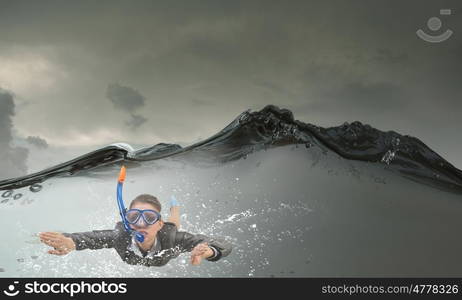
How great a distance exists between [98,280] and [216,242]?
1839 mm

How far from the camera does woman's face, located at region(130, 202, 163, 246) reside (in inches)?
202

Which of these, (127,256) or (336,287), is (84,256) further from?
(336,287)

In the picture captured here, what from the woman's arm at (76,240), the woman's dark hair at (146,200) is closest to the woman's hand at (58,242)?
the woman's arm at (76,240)

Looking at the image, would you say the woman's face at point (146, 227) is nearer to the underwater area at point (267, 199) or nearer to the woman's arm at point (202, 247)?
the woman's arm at point (202, 247)

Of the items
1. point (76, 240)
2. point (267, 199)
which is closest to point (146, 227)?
point (76, 240)

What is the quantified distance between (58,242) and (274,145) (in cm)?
526

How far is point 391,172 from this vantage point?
9766 mm

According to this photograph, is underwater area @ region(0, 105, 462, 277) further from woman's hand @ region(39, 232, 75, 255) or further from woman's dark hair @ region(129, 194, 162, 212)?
woman's hand @ region(39, 232, 75, 255)

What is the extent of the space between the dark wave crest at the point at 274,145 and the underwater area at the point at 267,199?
0.08 ft

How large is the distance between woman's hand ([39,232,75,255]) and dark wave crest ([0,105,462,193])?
306 cm

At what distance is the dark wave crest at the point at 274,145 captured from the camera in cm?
788

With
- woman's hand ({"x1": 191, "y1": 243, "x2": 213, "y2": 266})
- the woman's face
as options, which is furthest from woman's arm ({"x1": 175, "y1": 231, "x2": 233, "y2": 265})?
the woman's face

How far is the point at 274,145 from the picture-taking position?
868cm

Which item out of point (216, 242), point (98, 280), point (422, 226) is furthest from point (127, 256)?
point (422, 226)
